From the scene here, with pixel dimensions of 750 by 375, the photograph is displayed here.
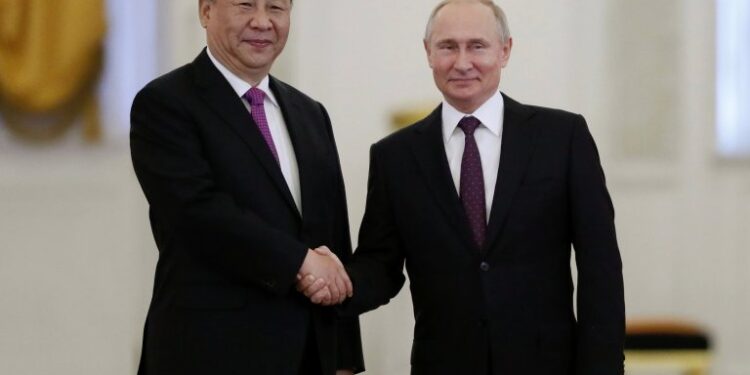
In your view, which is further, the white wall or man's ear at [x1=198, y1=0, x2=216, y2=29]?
the white wall

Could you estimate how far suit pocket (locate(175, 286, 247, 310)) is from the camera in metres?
2.59

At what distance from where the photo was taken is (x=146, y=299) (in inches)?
205

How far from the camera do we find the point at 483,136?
277 cm

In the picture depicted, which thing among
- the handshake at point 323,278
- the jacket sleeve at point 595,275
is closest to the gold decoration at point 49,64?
the handshake at point 323,278

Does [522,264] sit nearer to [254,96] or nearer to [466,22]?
[466,22]

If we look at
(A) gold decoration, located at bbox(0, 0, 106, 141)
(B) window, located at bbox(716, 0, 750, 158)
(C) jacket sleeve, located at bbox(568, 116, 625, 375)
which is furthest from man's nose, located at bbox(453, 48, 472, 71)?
(B) window, located at bbox(716, 0, 750, 158)

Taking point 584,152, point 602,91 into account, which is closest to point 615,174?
point 602,91

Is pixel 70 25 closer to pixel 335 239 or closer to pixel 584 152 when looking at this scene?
pixel 335 239

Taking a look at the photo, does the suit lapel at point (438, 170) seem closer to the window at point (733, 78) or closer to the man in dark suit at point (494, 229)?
the man in dark suit at point (494, 229)

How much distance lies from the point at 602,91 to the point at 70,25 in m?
2.40

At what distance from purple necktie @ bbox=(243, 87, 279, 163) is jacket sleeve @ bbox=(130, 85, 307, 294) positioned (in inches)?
5.8

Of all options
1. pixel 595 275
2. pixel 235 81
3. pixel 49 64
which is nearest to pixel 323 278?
pixel 235 81

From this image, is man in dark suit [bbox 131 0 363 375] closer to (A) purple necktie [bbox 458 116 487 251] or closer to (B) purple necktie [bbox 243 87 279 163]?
(B) purple necktie [bbox 243 87 279 163]

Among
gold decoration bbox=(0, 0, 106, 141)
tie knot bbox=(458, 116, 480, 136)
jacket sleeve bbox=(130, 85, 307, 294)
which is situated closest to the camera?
jacket sleeve bbox=(130, 85, 307, 294)
